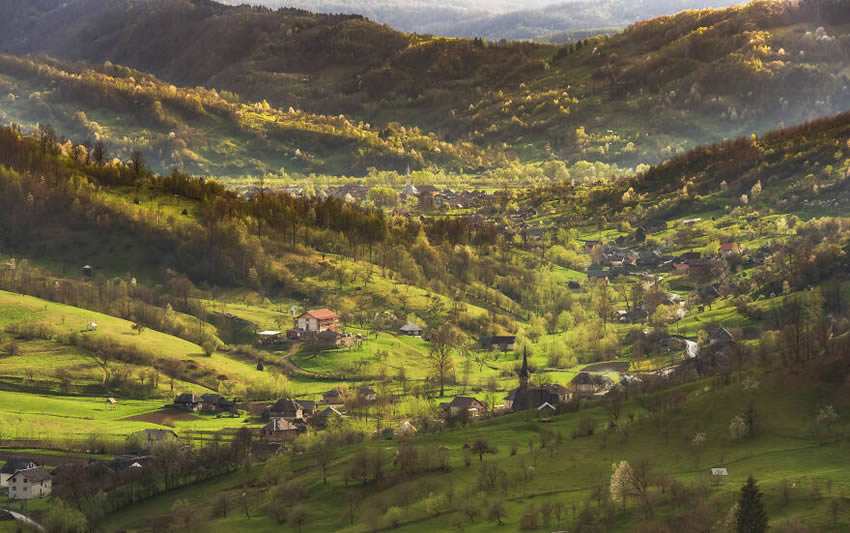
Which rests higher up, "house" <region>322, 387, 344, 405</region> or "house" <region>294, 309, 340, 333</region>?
"house" <region>294, 309, 340, 333</region>

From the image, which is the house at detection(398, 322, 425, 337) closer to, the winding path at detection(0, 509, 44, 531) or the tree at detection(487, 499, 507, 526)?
the winding path at detection(0, 509, 44, 531)

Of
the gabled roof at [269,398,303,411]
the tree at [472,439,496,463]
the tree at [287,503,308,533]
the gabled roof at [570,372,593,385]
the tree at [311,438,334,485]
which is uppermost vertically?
the gabled roof at [269,398,303,411]

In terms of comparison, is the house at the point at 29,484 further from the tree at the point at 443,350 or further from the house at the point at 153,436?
the tree at the point at 443,350

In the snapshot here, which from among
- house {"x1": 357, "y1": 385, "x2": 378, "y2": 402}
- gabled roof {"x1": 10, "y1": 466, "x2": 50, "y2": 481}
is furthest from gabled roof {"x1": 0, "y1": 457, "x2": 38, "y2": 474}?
house {"x1": 357, "y1": 385, "x2": 378, "y2": 402}

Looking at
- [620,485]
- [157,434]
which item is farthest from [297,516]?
[157,434]

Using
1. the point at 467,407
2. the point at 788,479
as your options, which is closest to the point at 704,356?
the point at 467,407
